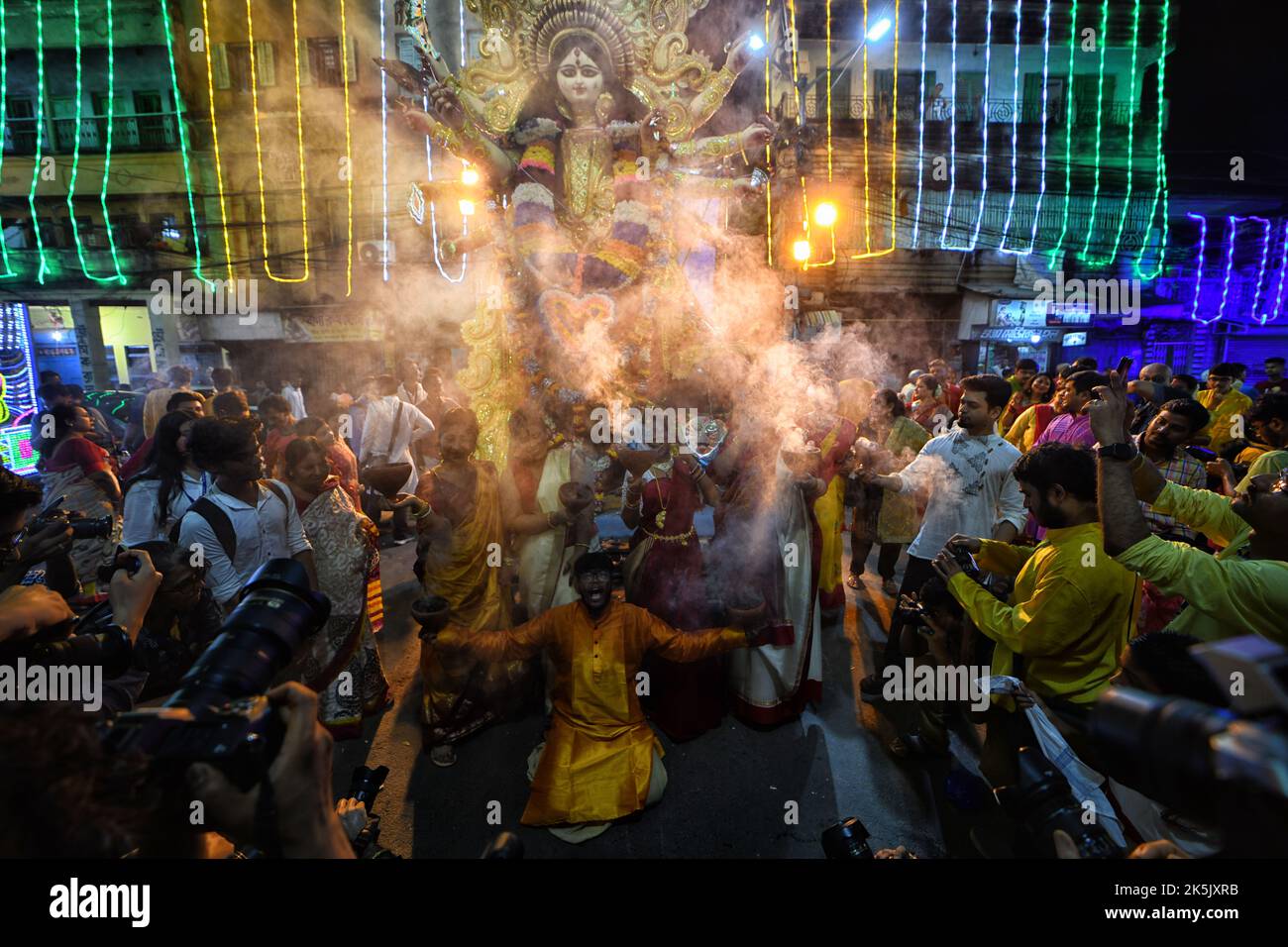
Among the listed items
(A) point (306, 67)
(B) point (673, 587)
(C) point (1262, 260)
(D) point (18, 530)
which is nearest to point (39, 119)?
(A) point (306, 67)

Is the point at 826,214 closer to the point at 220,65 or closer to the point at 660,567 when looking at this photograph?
the point at 660,567

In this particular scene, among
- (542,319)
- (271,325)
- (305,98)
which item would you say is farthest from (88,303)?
(542,319)

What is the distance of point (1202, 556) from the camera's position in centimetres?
216

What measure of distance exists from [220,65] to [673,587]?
66.7ft

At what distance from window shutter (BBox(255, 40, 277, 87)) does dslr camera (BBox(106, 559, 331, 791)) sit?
61.9 feet

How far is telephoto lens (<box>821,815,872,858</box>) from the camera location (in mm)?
1804

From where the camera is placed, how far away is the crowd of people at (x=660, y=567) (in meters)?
2.36

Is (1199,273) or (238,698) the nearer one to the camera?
(238,698)

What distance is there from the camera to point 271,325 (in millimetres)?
18625

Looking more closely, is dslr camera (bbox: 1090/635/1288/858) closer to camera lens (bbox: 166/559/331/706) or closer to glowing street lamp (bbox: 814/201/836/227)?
camera lens (bbox: 166/559/331/706)

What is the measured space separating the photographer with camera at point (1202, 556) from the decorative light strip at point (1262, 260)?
67.4 ft

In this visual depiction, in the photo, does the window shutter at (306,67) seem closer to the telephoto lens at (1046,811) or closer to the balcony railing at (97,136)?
the balcony railing at (97,136)
